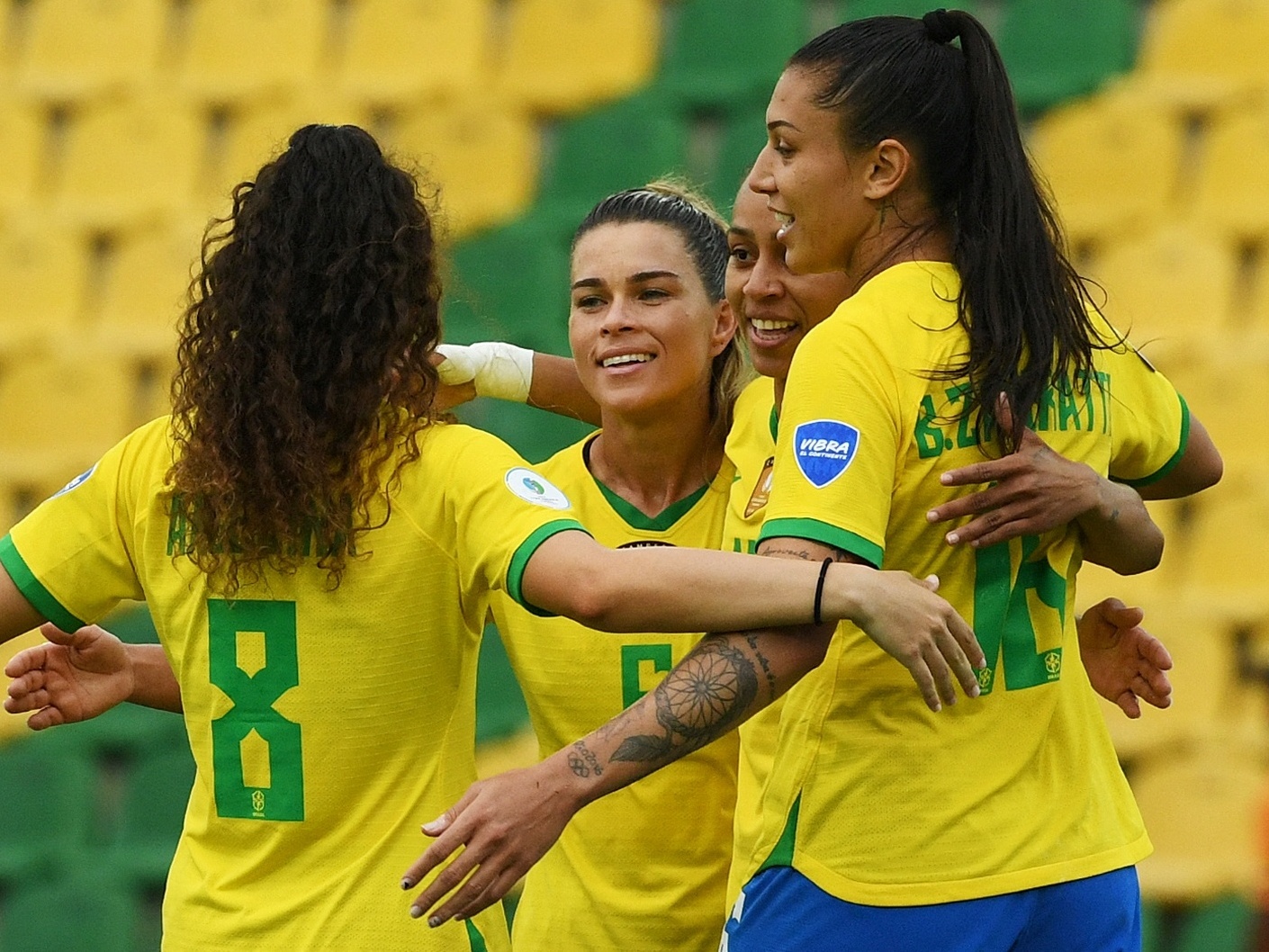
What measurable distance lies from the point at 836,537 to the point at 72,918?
3652mm

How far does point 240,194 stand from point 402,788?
0.75 meters

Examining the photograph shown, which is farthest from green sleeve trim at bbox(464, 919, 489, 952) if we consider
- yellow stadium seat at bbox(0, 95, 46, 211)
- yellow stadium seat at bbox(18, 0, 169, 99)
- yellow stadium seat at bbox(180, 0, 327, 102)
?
yellow stadium seat at bbox(18, 0, 169, 99)

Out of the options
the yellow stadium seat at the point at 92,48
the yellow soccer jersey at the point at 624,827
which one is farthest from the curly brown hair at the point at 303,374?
the yellow stadium seat at the point at 92,48

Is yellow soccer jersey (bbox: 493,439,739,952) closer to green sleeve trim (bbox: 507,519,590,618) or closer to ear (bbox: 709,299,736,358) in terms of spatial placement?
ear (bbox: 709,299,736,358)

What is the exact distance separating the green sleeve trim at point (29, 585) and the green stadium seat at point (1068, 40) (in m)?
4.89

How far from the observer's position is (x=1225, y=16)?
6199 millimetres

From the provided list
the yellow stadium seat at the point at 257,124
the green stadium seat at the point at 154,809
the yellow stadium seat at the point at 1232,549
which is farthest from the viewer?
the yellow stadium seat at the point at 257,124

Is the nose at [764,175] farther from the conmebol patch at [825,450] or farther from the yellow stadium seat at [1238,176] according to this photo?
the yellow stadium seat at [1238,176]

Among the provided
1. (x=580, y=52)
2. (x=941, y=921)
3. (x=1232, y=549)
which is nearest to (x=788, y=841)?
(x=941, y=921)

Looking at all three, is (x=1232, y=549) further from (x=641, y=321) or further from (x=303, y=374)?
(x=303, y=374)

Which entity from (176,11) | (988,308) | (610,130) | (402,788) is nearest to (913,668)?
(988,308)

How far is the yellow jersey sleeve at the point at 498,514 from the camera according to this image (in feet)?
6.39

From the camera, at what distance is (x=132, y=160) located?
22.4ft

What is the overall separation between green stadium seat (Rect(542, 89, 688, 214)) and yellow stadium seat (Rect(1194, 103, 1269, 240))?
182cm
